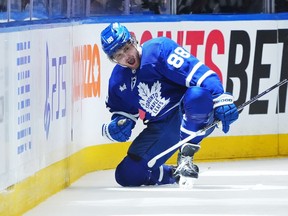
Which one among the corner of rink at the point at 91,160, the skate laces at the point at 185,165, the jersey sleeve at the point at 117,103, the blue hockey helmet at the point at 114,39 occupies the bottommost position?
the corner of rink at the point at 91,160

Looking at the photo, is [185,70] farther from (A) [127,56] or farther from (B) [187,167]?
(B) [187,167]

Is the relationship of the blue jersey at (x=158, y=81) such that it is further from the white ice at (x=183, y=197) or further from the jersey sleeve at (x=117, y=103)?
the white ice at (x=183, y=197)

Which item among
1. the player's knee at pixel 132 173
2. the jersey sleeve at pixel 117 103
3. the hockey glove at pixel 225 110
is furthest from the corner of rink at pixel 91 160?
the hockey glove at pixel 225 110

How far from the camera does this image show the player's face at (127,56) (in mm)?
8359

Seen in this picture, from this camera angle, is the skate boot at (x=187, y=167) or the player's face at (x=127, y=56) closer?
the skate boot at (x=187, y=167)

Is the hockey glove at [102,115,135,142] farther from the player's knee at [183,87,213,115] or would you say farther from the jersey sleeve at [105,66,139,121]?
the player's knee at [183,87,213,115]

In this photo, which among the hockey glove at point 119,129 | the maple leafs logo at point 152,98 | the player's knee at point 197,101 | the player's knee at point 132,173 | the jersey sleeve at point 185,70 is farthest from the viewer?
the player's knee at point 132,173

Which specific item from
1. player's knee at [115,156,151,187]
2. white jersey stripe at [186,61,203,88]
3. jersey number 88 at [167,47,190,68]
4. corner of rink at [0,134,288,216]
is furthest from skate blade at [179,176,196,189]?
corner of rink at [0,134,288,216]

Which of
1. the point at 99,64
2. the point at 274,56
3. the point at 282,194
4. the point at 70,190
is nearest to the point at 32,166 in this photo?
the point at 70,190

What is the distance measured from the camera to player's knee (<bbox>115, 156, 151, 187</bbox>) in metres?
8.87

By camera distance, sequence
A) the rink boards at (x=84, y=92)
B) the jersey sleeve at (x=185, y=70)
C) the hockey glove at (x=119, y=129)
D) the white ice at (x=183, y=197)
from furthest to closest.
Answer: the hockey glove at (x=119, y=129) < the jersey sleeve at (x=185, y=70) < the white ice at (x=183, y=197) < the rink boards at (x=84, y=92)

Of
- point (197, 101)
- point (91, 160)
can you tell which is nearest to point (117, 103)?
point (197, 101)

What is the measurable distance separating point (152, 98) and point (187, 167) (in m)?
0.62

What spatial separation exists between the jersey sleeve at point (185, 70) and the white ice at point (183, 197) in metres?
0.73
